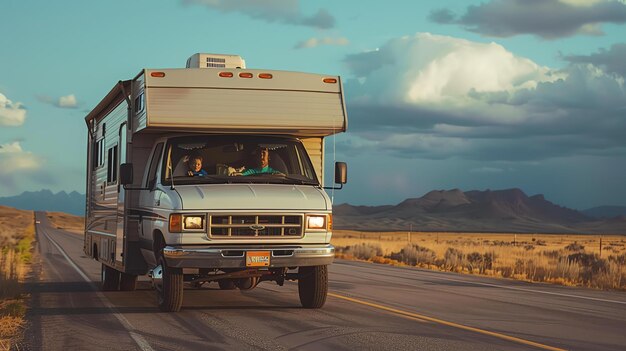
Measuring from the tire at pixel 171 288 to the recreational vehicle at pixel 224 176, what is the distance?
0.02m

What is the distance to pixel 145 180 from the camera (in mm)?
13680

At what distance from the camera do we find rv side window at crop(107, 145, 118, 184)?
14.9m

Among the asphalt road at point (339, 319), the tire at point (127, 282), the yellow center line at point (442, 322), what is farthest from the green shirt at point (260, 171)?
the tire at point (127, 282)

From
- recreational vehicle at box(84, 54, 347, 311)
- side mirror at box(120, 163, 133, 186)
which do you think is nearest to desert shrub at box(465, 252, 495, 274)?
recreational vehicle at box(84, 54, 347, 311)

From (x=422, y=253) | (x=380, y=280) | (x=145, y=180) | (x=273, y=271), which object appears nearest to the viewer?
(x=273, y=271)

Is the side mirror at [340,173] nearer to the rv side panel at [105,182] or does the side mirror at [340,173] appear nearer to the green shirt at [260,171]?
the green shirt at [260,171]

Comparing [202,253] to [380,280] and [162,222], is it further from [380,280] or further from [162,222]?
[380,280]

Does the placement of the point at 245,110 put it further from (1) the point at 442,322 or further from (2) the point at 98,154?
(2) the point at 98,154

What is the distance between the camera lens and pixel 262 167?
13062 millimetres

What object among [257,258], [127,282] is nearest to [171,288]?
[257,258]

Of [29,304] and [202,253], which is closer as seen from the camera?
[202,253]

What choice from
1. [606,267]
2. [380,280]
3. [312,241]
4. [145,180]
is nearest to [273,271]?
[312,241]

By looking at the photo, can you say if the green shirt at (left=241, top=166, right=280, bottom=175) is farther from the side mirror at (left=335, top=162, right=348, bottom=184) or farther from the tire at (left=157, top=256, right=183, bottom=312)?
the tire at (left=157, top=256, right=183, bottom=312)

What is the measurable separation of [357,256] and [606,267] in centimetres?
1327
